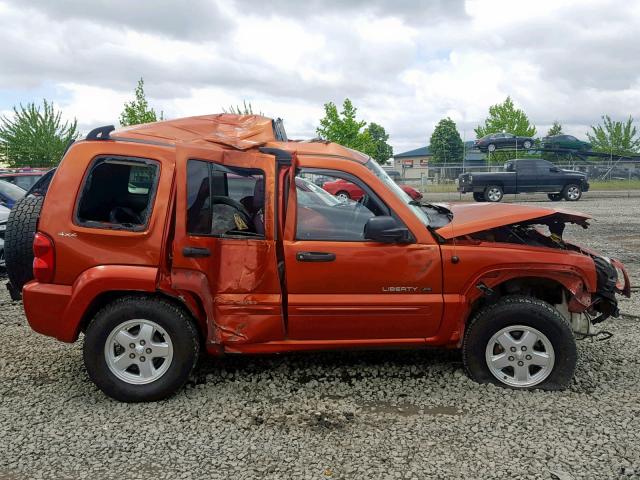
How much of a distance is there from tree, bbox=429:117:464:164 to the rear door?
3200 inches

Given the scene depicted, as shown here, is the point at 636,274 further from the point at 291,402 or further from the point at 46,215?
the point at 46,215

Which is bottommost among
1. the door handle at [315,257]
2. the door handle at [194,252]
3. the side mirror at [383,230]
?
the door handle at [315,257]

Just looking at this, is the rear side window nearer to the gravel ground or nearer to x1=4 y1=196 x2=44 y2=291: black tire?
x1=4 y1=196 x2=44 y2=291: black tire

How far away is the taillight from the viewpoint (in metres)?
3.78

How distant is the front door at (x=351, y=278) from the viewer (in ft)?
12.7

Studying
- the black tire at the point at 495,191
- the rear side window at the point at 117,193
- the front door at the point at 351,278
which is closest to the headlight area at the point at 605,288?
the front door at the point at 351,278

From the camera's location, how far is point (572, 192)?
23031mm

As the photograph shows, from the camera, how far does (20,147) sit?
36719 mm

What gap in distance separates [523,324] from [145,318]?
8.96ft

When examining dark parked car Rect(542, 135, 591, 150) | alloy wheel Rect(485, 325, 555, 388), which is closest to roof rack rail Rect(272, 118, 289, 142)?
alloy wheel Rect(485, 325, 555, 388)

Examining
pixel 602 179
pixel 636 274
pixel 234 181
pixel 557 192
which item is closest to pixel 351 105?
pixel 557 192

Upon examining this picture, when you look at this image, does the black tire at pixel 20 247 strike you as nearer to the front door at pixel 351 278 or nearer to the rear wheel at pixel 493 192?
the front door at pixel 351 278

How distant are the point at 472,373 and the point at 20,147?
131 feet

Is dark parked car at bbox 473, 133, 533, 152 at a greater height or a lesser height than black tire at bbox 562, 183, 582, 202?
greater
